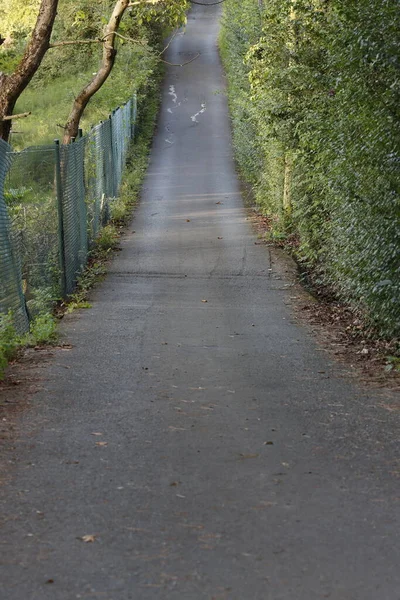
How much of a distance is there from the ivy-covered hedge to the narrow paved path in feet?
3.65

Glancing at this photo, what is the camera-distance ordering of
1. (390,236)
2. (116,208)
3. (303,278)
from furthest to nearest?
(116,208)
(303,278)
(390,236)

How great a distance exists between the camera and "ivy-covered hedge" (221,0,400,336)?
30.1ft

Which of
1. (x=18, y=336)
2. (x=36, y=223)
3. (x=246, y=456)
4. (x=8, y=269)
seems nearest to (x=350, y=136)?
(x=8, y=269)

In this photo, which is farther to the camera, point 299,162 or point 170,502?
point 299,162

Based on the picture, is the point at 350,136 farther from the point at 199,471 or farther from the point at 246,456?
the point at 199,471

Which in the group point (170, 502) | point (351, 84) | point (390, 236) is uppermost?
point (351, 84)

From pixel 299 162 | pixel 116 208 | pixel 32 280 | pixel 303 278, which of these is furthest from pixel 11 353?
pixel 116 208

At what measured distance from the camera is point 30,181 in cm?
1296

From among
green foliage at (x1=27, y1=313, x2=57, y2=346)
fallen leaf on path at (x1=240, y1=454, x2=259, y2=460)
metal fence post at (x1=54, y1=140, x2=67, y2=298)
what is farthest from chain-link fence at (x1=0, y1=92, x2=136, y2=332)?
fallen leaf on path at (x1=240, y1=454, x2=259, y2=460)

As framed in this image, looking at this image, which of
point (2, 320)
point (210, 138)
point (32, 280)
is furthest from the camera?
point (210, 138)

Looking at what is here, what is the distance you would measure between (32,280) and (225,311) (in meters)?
2.65

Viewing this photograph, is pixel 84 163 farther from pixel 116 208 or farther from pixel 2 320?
pixel 2 320

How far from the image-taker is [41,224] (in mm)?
12992

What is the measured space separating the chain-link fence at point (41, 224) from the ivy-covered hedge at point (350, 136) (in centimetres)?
363
